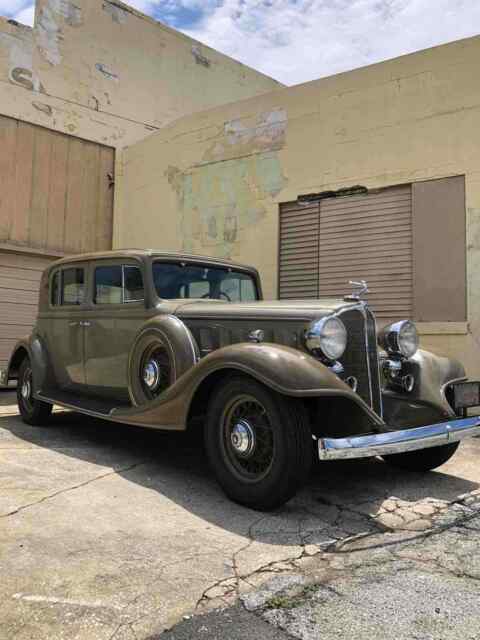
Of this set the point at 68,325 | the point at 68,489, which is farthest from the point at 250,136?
the point at 68,489

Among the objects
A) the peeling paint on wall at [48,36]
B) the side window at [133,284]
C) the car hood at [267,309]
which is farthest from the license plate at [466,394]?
the peeling paint on wall at [48,36]

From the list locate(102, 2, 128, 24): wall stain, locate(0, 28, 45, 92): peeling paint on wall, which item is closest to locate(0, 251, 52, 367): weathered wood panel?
locate(0, 28, 45, 92): peeling paint on wall

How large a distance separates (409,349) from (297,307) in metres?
0.85

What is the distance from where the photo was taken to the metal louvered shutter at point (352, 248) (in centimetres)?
675

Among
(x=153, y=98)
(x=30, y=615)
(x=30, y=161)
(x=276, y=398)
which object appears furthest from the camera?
(x=153, y=98)

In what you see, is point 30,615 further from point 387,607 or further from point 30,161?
point 30,161

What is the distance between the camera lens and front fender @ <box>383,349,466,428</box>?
11.9 feet

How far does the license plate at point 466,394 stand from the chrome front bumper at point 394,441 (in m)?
0.21

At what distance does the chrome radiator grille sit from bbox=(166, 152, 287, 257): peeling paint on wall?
467cm

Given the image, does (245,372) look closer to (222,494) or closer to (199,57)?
(222,494)

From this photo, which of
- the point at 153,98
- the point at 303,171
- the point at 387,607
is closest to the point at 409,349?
the point at 387,607

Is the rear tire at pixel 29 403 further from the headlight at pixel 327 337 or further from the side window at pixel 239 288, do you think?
the headlight at pixel 327 337

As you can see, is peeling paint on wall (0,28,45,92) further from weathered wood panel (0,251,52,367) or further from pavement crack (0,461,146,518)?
pavement crack (0,461,146,518)

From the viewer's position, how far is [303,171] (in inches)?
301
